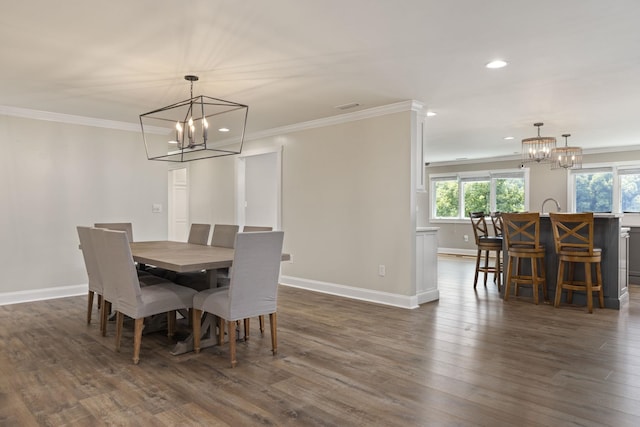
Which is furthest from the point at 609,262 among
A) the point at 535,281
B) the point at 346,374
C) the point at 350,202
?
the point at 346,374

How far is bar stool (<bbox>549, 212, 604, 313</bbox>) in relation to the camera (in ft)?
14.3

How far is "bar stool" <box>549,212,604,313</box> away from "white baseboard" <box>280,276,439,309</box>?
56.3 inches

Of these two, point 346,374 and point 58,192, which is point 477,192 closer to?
point 346,374

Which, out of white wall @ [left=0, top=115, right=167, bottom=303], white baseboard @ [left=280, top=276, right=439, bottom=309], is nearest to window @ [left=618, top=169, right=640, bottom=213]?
white baseboard @ [left=280, top=276, right=439, bottom=309]

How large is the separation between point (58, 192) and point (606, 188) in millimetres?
9281

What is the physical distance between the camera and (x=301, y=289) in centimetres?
564

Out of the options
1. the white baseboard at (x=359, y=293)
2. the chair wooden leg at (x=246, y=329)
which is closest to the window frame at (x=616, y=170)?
the white baseboard at (x=359, y=293)

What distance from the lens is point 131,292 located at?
2914 millimetres

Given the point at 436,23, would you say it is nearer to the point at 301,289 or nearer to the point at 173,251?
the point at 173,251

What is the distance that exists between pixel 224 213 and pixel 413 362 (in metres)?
4.76

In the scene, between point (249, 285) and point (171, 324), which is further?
point (171, 324)

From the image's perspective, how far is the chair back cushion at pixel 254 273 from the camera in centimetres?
273

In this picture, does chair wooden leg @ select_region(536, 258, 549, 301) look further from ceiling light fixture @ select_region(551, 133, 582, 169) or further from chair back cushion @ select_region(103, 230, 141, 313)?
chair back cushion @ select_region(103, 230, 141, 313)

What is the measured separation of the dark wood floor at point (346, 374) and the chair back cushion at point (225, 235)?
89 cm
